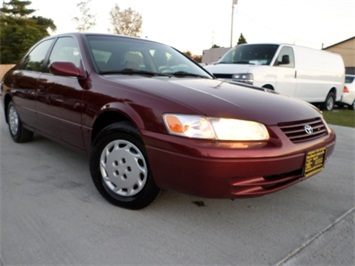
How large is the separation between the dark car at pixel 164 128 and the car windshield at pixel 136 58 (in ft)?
0.04

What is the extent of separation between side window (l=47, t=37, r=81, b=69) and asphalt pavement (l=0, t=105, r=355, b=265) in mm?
1182

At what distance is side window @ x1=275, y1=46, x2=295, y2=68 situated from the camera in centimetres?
744

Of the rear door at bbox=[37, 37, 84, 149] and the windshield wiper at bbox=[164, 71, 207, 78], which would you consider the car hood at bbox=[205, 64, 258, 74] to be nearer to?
the windshield wiper at bbox=[164, 71, 207, 78]

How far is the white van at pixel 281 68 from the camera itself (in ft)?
22.3

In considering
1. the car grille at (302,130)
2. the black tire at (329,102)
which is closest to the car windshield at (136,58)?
the car grille at (302,130)

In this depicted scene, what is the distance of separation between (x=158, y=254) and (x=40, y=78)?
260cm

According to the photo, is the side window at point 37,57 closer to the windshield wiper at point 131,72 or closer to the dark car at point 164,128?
the dark car at point 164,128

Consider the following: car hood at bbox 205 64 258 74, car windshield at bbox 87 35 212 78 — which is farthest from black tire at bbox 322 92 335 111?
car windshield at bbox 87 35 212 78

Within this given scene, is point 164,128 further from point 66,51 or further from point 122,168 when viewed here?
point 66,51

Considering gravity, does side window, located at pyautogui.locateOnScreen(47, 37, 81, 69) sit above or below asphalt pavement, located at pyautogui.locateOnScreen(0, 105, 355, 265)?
above

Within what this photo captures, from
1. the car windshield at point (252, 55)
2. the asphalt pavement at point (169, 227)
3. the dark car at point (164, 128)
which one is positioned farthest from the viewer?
the car windshield at point (252, 55)

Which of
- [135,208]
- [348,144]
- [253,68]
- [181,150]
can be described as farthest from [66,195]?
[253,68]

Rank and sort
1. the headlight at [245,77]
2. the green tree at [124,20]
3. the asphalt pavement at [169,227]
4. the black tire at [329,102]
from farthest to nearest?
the green tree at [124,20] → the black tire at [329,102] → the headlight at [245,77] → the asphalt pavement at [169,227]

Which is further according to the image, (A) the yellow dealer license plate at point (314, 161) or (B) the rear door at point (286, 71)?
(B) the rear door at point (286, 71)
